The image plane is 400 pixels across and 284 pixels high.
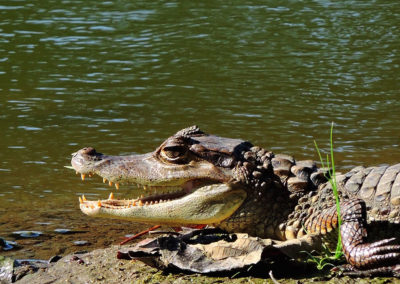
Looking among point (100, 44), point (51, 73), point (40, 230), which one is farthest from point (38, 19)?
point (40, 230)

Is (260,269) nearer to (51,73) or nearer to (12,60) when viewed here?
(51,73)

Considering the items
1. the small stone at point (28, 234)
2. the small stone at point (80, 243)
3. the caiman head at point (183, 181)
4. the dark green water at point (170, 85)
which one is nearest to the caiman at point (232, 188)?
the caiman head at point (183, 181)

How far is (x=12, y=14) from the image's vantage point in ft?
51.4

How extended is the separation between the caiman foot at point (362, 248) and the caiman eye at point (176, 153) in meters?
1.05

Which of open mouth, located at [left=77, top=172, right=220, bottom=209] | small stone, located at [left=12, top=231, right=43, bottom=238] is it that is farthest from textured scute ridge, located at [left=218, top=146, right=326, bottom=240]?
small stone, located at [left=12, top=231, right=43, bottom=238]

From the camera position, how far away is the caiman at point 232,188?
14.2 ft

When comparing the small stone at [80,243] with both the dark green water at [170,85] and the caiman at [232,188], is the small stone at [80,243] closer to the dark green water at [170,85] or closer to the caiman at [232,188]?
the dark green water at [170,85]

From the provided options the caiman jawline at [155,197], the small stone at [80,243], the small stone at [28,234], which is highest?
the caiman jawline at [155,197]

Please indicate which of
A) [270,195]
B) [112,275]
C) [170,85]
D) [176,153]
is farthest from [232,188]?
[170,85]

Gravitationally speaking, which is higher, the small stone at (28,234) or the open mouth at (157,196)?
the open mouth at (157,196)

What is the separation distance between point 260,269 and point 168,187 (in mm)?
995

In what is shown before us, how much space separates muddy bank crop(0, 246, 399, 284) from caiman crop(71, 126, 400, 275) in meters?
0.30

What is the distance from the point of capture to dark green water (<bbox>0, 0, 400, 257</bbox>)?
754 centimetres

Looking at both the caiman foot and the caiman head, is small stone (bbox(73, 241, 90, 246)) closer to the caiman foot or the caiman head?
the caiman head
